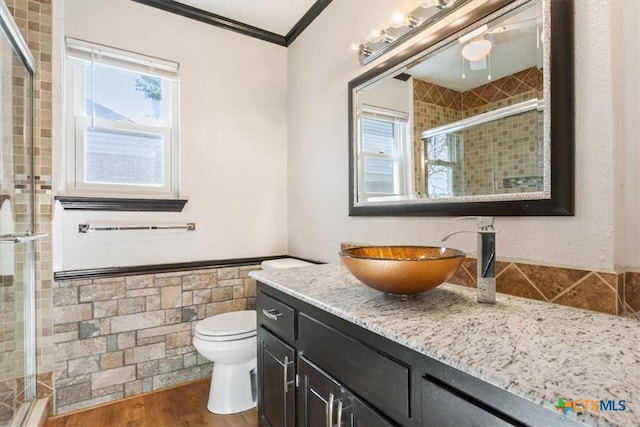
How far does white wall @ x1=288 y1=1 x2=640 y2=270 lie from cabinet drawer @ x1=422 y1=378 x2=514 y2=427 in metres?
0.60

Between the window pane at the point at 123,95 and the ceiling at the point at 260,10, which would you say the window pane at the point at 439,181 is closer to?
the ceiling at the point at 260,10

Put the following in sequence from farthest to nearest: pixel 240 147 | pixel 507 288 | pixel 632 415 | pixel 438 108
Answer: pixel 240 147
pixel 438 108
pixel 507 288
pixel 632 415

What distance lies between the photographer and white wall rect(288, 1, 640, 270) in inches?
35.6

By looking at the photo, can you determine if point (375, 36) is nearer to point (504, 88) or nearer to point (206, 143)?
point (504, 88)

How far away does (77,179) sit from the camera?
1.98 metres

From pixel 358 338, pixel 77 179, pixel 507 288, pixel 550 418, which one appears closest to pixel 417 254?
pixel 507 288

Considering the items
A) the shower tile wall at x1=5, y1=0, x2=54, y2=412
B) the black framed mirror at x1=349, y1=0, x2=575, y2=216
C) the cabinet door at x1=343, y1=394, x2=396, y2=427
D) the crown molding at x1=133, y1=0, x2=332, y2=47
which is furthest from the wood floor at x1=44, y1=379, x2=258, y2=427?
the crown molding at x1=133, y1=0, x2=332, y2=47

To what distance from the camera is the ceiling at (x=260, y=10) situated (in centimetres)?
222

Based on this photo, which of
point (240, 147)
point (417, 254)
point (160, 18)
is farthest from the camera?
point (240, 147)

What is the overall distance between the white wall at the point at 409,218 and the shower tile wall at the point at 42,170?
1.52 meters

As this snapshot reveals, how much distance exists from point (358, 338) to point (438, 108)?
1032mm

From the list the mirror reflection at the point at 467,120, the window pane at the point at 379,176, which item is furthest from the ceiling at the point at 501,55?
the window pane at the point at 379,176

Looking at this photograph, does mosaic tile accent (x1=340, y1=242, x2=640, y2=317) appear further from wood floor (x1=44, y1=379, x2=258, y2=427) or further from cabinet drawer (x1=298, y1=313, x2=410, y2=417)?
wood floor (x1=44, y1=379, x2=258, y2=427)

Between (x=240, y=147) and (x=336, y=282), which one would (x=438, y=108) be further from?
(x=240, y=147)
